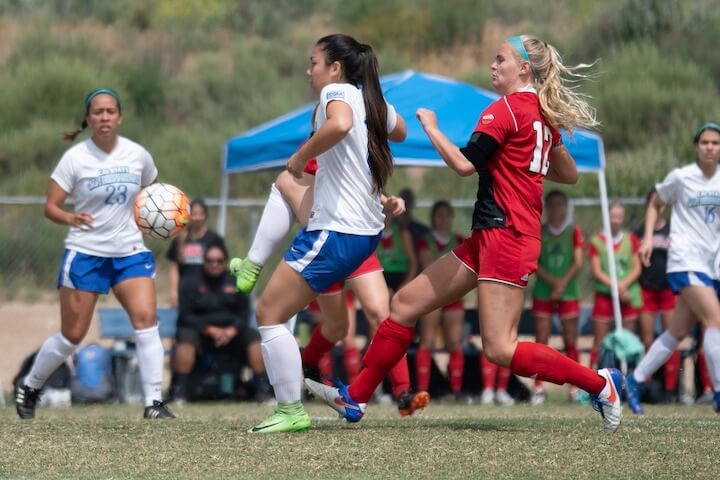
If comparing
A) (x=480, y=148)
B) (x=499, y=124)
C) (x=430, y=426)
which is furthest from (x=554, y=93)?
(x=430, y=426)

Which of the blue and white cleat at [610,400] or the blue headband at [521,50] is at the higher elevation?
the blue headband at [521,50]

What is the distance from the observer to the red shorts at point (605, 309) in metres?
12.9

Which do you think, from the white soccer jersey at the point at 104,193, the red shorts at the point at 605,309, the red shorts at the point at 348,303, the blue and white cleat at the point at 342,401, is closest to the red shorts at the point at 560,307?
the red shorts at the point at 605,309

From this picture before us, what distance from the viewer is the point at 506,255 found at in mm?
6516

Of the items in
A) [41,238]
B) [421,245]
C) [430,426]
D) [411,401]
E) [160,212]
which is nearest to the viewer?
[430,426]

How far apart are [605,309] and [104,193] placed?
5.94 m

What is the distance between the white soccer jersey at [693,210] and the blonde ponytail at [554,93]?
3.04 m

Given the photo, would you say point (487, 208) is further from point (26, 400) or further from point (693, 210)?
point (26, 400)

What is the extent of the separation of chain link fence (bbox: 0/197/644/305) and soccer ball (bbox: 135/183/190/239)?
6258mm

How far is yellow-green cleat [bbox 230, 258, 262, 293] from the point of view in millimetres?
7004

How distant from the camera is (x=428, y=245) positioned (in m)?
13.1

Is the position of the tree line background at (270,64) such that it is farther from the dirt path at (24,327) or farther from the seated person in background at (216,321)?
the seated person in background at (216,321)

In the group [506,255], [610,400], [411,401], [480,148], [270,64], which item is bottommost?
[411,401]

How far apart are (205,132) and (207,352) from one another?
1618 cm
